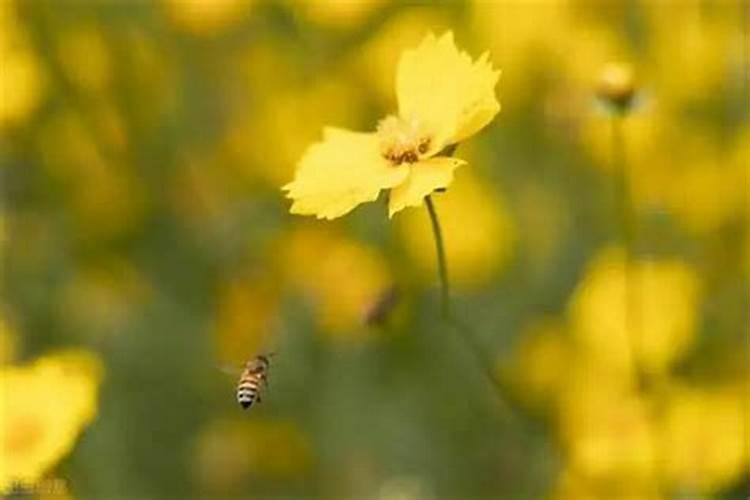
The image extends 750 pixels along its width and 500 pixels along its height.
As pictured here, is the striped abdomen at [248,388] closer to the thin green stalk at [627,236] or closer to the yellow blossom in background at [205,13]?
the thin green stalk at [627,236]

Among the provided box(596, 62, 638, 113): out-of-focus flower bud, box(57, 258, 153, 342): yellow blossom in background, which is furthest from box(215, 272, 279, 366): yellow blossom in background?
box(596, 62, 638, 113): out-of-focus flower bud

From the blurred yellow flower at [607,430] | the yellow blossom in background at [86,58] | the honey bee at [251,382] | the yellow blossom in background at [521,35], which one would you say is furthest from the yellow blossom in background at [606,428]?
the yellow blossom in background at [86,58]

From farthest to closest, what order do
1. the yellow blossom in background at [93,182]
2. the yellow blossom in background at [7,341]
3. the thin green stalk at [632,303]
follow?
the yellow blossom in background at [93,182] < the yellow blossom in background at [7,341] < the thin green stalk at [632,303]

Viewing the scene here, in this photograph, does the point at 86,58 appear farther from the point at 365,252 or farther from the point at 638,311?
the point at 638,311

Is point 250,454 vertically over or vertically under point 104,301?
under

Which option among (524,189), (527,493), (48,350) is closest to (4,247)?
(48,350)

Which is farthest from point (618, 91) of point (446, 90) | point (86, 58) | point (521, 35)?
point (86, 58)

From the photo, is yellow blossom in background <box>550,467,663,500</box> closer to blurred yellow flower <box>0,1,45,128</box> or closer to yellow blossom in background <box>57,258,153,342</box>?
yellow blossom in background <box>57,258,153,342</box>
